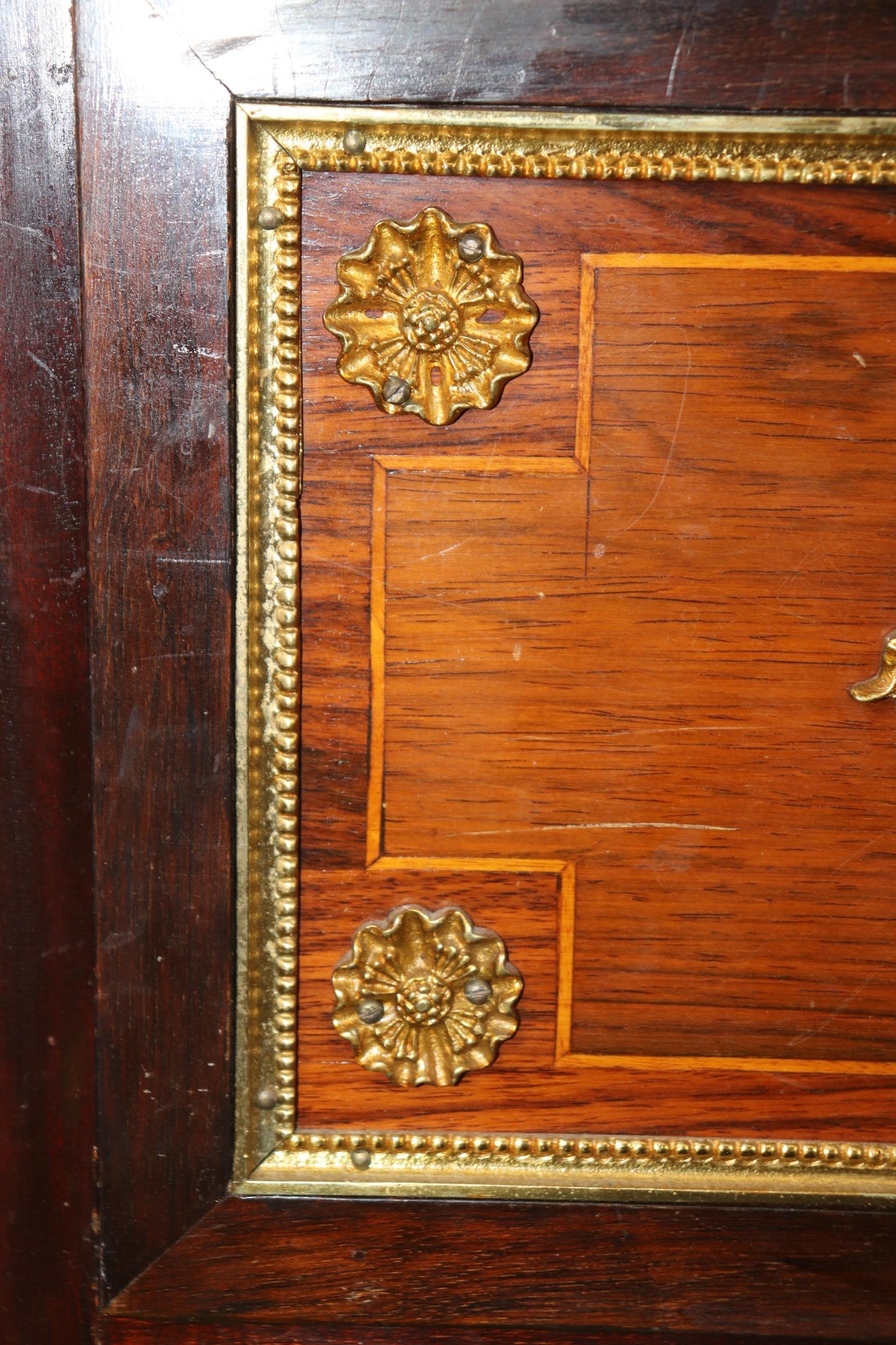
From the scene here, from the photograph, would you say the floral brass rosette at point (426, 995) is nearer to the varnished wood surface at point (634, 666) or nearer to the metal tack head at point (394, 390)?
the varnished wood surface at point (634, 666)

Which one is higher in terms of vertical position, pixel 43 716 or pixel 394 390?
pixel 394 390

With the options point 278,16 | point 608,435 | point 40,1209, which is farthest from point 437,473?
point 40,1209

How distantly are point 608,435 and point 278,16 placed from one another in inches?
10.8

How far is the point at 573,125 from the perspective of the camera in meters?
0.55

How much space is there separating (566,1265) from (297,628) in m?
0.40

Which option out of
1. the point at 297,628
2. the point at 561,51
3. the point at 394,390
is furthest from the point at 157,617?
the point at 561,51

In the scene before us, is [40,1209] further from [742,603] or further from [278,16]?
[278,16]

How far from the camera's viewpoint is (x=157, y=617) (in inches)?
22.7

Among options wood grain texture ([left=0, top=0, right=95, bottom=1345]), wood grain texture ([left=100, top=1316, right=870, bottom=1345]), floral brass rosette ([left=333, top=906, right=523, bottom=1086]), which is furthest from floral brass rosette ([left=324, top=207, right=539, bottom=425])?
wood grain texture ([left=100, top=1316, right=870, bottom=1345])

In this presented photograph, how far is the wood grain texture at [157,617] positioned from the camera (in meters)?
0.55

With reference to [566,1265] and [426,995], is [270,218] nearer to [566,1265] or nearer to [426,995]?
[426,995]

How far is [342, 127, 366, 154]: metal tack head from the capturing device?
55cm

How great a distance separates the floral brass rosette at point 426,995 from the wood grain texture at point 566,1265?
8 centimetres

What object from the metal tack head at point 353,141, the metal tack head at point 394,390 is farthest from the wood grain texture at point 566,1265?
the metal tack head at point 353,141
